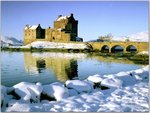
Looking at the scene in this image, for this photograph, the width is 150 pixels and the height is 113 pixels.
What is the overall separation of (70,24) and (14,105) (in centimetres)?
5777

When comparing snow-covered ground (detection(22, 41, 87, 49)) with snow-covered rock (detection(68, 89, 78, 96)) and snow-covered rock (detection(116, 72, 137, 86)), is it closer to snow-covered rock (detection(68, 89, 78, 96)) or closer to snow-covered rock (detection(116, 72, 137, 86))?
snow-covered rock (detection(116, 72, 137, 86))

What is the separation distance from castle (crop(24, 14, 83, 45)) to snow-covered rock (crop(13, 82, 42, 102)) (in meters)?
50.8

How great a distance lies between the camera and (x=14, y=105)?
22.9ft

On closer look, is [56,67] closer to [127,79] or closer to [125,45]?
[127,79]

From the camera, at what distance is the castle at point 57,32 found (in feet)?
Result: 199

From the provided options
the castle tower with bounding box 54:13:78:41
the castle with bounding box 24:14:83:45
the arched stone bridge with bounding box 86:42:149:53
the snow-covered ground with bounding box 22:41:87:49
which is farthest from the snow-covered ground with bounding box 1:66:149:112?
the castle tower with bounding box 54:13:78:41

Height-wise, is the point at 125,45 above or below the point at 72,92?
above

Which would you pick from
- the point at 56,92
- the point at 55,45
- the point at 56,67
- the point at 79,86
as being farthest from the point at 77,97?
the point at 55,45

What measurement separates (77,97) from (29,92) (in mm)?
1432

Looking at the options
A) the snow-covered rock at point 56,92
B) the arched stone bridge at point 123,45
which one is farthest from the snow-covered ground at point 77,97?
the arched stone bridge at point 123,45

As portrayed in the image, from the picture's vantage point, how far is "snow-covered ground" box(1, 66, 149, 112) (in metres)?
7.15

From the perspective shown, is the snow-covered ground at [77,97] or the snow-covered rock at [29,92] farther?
the snow-covered rock at [29,92]

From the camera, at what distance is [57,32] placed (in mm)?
61688

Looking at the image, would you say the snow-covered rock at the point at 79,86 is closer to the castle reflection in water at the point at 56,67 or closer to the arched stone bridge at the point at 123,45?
the castle reflection in water at the point at 56,67
